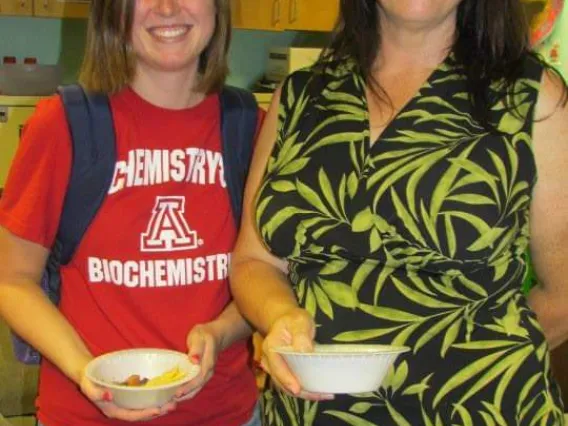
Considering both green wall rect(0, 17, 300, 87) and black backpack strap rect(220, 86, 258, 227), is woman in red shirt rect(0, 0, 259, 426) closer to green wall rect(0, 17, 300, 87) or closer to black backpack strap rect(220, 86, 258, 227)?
black backpack strap rect(220, 86, 258, 227)

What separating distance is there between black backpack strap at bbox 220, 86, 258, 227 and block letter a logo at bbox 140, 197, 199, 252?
83mm

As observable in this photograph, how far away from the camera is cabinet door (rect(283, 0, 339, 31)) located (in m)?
3.83

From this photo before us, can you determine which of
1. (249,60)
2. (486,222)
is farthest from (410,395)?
(249,60)

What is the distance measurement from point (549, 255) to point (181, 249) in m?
0.54

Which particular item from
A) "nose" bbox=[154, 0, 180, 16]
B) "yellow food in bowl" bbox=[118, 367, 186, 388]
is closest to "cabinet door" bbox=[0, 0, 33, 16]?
"nose" bbox=[154, 0, 180, 16]

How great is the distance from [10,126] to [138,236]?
2.33 meters

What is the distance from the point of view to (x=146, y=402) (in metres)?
1.14

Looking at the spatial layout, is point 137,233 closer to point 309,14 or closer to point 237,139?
point 237,139

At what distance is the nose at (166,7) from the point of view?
4.19 feet

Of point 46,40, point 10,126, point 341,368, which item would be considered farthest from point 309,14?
point 341,368

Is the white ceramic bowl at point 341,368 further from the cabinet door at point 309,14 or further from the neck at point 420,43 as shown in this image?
the cabinet door at point 309,14

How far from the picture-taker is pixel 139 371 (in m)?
1.20

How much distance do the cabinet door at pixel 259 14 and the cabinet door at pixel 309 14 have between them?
46 millimetres

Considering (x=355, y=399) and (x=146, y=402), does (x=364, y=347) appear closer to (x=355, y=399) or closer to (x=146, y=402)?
(x=355, y=399)
